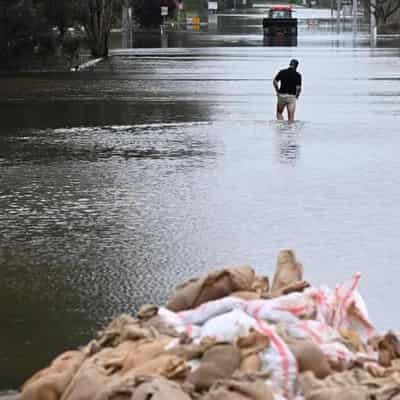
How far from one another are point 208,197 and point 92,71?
3114 centimetres

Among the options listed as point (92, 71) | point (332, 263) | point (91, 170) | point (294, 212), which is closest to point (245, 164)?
point (91, 170)

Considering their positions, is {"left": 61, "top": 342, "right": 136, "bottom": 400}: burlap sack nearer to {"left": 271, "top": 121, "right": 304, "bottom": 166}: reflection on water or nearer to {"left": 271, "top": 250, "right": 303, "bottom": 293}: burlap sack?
{"left": 271, "top": 250, "right": 303, "bottom": 293}: burlap sack

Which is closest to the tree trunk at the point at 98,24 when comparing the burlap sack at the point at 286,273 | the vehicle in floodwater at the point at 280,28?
the vehicle in floodwater at the point at 280,28

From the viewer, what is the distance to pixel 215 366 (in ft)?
→ 18.8

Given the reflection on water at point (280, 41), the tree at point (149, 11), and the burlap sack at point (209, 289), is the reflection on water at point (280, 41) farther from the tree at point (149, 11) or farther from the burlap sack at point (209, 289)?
the burlap sack at point (209, 289)

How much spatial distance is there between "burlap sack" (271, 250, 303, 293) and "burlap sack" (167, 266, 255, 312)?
1.13 ft

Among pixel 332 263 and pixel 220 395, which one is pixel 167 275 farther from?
pixel 220 395

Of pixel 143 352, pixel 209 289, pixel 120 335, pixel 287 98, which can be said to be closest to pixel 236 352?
pixel 143 352

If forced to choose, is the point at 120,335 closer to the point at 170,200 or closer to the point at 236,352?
the point at 236,352

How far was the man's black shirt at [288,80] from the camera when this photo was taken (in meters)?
24.8

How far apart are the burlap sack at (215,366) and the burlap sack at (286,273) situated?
3.84 feet

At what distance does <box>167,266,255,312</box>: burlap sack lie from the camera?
659cm

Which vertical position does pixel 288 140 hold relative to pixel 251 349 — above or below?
below

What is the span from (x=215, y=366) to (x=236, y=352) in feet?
0.49
